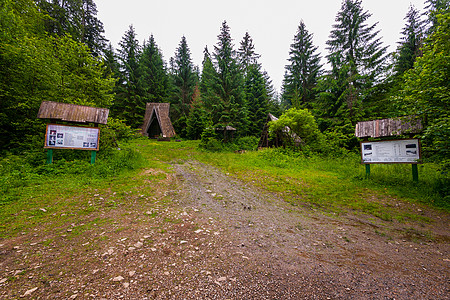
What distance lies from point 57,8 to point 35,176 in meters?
23.7

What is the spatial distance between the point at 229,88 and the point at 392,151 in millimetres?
15936

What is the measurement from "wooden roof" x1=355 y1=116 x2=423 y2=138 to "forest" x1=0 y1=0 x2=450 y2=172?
1.57 feet

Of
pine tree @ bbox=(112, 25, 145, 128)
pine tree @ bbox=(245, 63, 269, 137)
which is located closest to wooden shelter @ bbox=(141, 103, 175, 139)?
pine tree @ bbox=(112, 25, 145, 128)

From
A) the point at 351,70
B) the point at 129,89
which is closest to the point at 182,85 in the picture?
the point at 129,89

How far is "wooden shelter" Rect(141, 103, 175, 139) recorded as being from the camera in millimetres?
26788

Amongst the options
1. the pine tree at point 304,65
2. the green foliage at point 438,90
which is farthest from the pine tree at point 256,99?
→ the green foliage at point 438,90

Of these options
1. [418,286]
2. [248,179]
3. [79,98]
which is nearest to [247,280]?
[418,286]

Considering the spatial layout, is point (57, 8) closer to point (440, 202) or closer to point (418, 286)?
point (418, 286)

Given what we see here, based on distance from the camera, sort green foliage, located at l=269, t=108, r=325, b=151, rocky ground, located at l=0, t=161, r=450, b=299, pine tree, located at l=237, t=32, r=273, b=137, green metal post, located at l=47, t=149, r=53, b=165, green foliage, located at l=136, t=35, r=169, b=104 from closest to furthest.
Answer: rocky ground, located at l=0, t=161, r=450, b=299
green metal post, located at l=47, t=149, r=53, b=165
green foliage, located at l=269, t=108, r=325, b=151
pine tree, located at l=237, t=32, r=273, b=137
green foliage, located at l=136, t=35, r=169, b=104

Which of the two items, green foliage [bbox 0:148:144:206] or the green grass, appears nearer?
the green grass

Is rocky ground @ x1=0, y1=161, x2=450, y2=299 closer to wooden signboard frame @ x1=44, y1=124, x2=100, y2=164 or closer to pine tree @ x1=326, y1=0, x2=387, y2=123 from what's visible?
wooden signboard frame @ x1=44, y1=124, x2=100, y2=164

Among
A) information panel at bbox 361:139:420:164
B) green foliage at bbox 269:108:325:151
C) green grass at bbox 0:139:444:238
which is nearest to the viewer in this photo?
green grass at bbox 0:139:444:238

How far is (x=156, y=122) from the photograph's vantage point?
27.7 metres

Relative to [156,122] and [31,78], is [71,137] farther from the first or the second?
[156,122]
